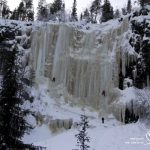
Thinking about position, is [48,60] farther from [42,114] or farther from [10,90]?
[10,90]

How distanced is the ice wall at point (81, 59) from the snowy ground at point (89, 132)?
50.7 inches

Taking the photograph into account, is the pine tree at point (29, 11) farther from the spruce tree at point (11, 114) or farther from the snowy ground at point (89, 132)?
the spruce tree at point (11, 114)

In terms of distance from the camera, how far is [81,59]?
33.2 metres

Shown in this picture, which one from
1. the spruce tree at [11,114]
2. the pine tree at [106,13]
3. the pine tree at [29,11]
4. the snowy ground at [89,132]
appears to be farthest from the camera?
the pine tree at [29,11]

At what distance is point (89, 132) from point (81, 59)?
8.81m

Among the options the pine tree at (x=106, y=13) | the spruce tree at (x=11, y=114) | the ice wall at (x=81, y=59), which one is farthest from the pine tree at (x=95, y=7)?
the spruce tree at (x=11, y=114)

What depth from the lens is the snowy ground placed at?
77.8ft

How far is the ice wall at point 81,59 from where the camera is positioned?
3141 cm

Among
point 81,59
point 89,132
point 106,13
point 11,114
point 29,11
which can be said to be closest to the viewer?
point 11,114

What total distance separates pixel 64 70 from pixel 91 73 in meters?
2.59

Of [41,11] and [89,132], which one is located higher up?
[41,11]

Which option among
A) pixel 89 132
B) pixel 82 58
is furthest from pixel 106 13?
pixel 89 132

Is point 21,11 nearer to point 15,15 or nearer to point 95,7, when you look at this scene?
point 15,15

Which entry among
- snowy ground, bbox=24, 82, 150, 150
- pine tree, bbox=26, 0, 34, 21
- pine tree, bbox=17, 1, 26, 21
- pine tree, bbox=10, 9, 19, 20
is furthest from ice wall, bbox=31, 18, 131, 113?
pine tree, bbox=26, 0, 34, 21
